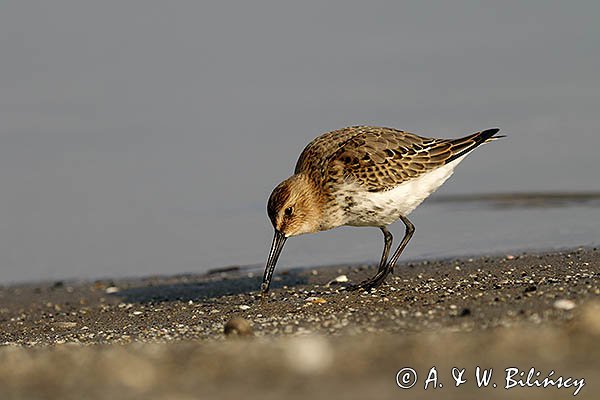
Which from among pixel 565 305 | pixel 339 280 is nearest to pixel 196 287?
pixel 339 280

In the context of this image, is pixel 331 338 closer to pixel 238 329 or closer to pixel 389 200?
pixel 238 329

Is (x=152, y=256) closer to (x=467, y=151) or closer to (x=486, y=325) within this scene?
(x=467, y=151)

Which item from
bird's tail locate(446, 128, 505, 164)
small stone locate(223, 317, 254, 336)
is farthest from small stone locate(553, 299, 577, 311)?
bird's tail locate(446, 128, 505, 164)

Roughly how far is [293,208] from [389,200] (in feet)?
2.92

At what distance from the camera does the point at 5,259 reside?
1438 centimetres

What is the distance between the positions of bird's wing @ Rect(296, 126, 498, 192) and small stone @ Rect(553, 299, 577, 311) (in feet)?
10.3

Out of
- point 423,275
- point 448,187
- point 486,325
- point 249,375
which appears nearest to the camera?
point 249,375

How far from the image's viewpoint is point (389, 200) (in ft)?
32.5

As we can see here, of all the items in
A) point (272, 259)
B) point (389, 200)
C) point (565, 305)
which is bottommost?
point (272, 259)

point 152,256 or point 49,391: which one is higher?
point 49,391

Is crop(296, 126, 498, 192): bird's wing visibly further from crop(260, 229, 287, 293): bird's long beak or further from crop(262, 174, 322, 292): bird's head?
crop(260, 229, 287, 293): bird's long beak

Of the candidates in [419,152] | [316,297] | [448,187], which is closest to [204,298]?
[316,297]

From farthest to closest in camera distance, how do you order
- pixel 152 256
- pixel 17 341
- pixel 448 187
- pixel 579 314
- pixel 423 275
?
pixel 448 187
pixel 152 256
pixel 423 275
pixel 17 341
pixel 579 314

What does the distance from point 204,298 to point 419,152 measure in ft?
8.30
